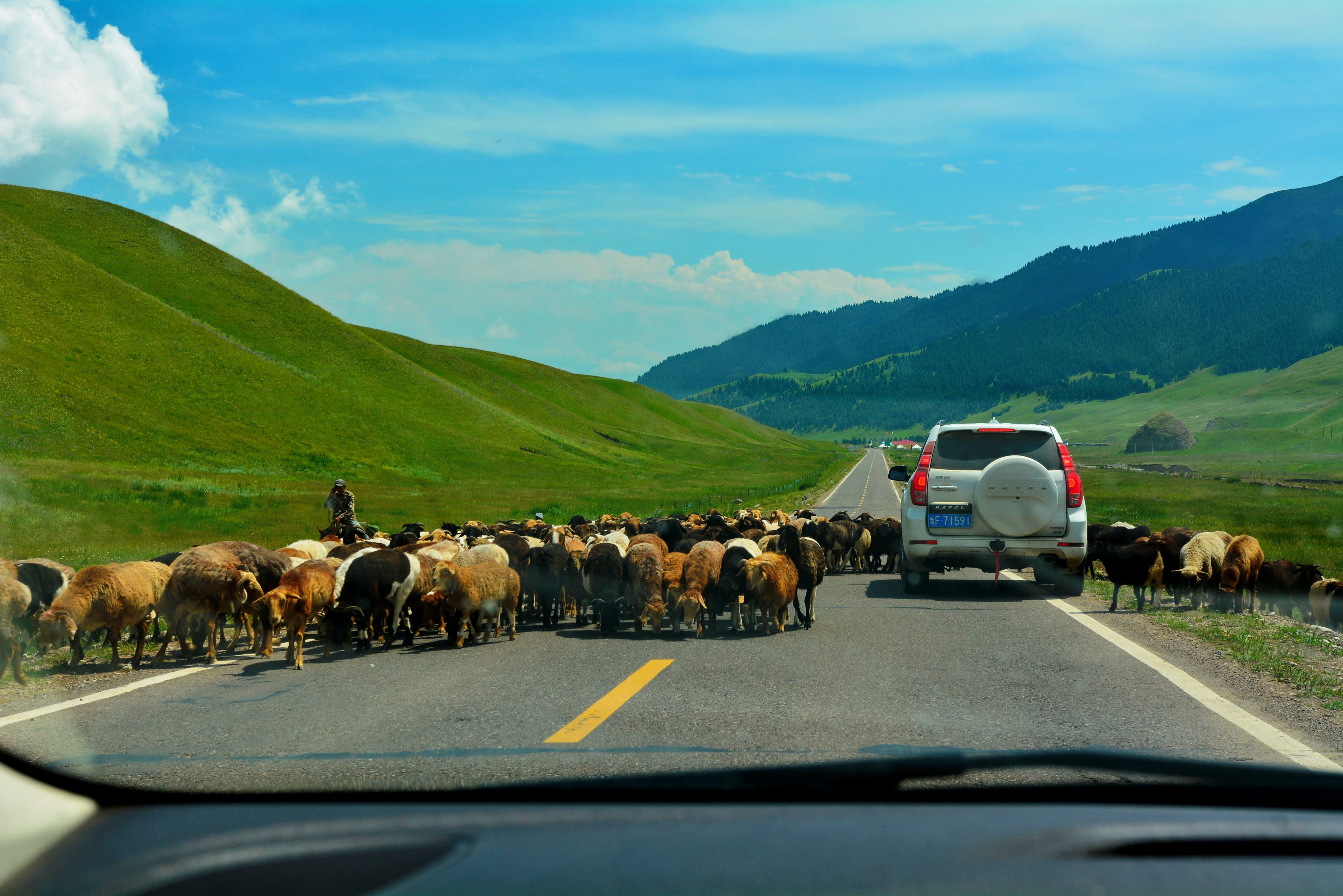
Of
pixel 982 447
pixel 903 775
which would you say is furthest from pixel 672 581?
pixel 903 775

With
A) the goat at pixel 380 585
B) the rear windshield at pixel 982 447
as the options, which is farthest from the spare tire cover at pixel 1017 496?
the goat at pixel 380 585

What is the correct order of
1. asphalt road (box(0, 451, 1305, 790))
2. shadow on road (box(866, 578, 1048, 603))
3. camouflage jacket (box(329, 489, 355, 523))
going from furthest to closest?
camouflage jacket (box(329, 489, 355, 523)) → shadow on road (box(866, 578, 1048, 603)) → asphalt road (box(0, 451, 1305, 790))

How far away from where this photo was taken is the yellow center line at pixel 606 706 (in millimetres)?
5684

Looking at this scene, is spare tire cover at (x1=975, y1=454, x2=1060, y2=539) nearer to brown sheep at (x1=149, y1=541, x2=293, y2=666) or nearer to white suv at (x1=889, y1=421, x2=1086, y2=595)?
white suv at (x1=889, y1=421, x2=1086, y2=595)

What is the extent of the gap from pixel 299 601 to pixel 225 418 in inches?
2879

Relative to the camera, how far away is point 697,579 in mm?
11344

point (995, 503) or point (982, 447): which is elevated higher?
point (982, 447)

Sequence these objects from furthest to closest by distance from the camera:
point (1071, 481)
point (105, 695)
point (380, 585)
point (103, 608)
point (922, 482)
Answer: point (922, 482) < point (1071, 481) < point (380, 585) < point (103, 608) < point (105, 695)

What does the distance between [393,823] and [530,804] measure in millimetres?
414

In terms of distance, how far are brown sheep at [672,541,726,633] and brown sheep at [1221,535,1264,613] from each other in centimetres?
679

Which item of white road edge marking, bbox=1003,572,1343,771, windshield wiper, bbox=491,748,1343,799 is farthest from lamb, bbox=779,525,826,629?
windshield wiper, bbox=491,748,1343,799

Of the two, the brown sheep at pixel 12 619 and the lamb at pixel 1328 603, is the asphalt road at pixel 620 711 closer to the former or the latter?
the brown sheep at pixel 12 619

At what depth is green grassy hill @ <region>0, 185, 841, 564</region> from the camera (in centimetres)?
4325

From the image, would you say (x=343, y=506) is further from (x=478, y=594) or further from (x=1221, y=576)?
(x=1221, y=576)
